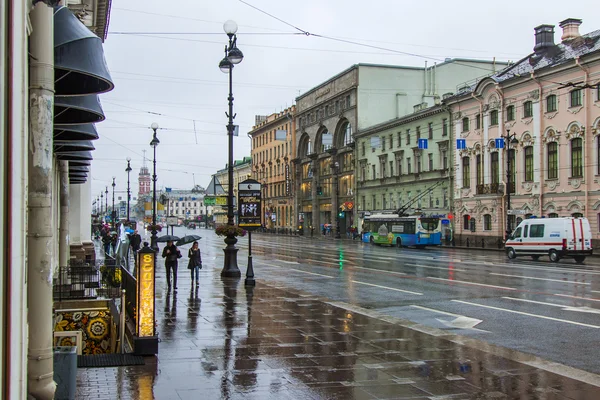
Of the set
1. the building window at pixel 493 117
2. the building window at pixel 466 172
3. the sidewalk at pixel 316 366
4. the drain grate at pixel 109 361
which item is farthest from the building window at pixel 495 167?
the drain grate at pixel 109 361

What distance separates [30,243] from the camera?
17.3ft

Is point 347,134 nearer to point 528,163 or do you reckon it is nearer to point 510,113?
point 510,113

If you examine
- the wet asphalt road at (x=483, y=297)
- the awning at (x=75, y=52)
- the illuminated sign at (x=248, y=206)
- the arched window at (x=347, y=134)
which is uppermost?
the arched window at (x=347, y=134)

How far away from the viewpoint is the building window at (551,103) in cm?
4541

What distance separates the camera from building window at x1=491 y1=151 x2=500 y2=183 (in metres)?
51.7

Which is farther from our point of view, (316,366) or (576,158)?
(576,158)

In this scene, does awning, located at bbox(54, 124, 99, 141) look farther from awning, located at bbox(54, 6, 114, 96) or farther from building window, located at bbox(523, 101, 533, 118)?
building window, located at bbox(523, 101, 533, 118)

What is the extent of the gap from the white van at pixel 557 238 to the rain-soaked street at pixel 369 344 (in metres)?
13.2

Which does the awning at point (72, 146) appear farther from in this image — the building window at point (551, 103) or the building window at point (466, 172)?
the building window at point (466, 172)

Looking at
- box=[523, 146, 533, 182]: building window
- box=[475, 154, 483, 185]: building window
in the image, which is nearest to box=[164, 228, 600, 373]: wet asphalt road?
box=[523, 146, 533, 182]: building window

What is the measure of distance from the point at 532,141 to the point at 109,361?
42.8 m

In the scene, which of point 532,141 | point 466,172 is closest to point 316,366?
point 532,141

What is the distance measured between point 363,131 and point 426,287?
5544 cm

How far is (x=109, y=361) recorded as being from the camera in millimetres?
9797
